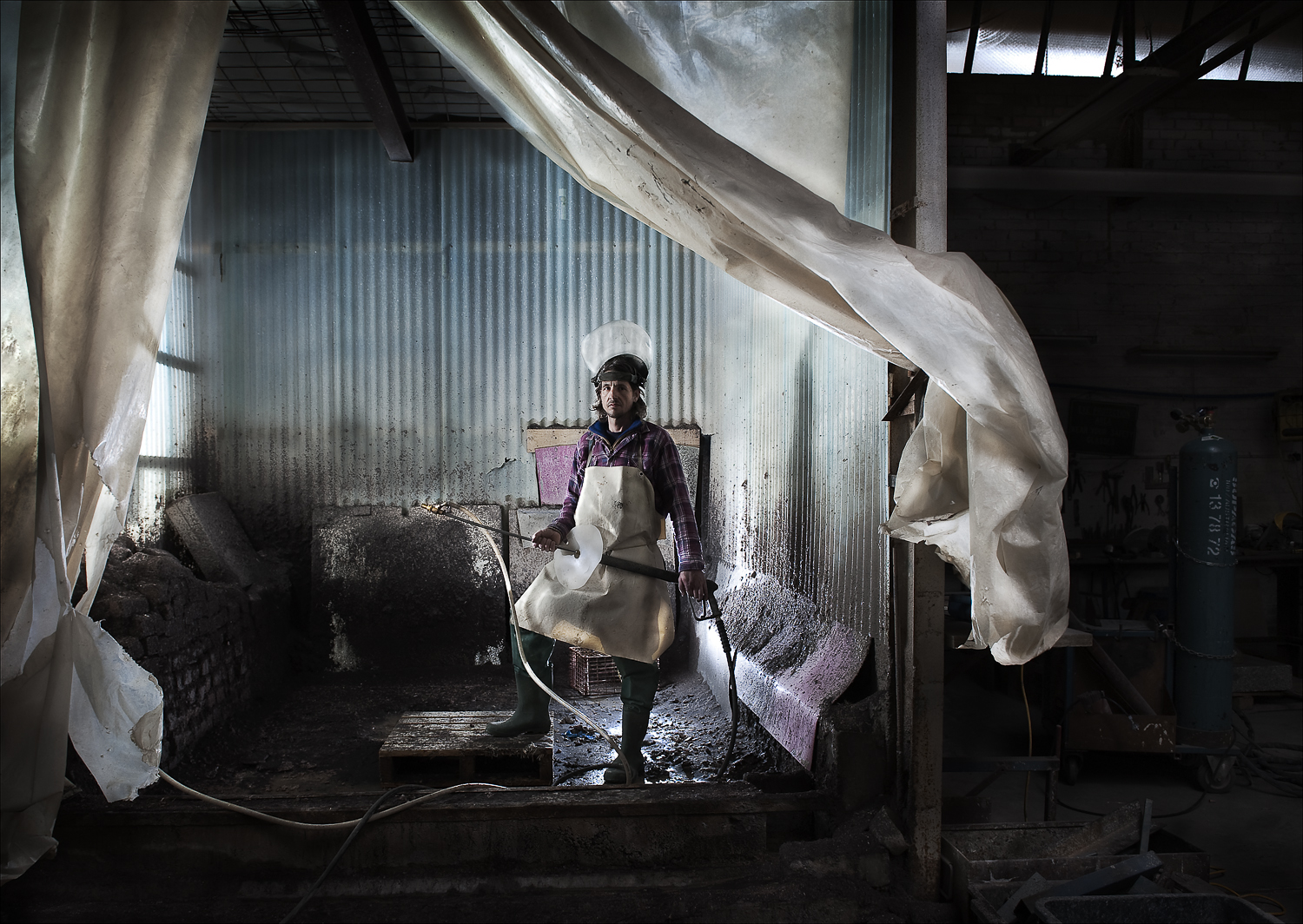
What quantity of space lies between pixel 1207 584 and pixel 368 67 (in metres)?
5.59

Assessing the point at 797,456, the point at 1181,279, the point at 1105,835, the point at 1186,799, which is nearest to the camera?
the point at 1105,835

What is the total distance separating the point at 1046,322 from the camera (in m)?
7.08

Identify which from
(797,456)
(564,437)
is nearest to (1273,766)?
(797,456)

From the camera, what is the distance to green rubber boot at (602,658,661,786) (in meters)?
3.27

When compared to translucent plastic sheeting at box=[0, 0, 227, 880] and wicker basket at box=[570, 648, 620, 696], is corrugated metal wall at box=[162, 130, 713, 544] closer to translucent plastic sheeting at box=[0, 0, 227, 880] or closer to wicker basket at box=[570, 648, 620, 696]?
wicker basket at box=[570, 648, 620, 696]

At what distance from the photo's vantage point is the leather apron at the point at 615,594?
10.7 feet

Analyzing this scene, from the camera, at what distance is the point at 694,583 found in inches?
125

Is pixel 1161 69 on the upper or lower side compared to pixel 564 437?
upper

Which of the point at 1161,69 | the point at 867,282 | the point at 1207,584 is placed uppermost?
the point at 1161,69

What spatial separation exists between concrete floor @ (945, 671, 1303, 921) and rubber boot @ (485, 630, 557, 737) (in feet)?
6.52

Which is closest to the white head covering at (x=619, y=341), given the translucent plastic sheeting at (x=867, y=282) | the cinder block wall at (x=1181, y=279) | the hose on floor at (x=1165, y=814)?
the translucent plastic sheeting at (x=867, y=282)

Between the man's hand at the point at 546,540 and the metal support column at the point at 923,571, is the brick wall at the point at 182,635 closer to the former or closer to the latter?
the man's hand at the point at 546,540

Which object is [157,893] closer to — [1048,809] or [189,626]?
[189,626]

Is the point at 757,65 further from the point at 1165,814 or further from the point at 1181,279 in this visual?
the point at 1181,279
